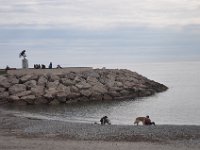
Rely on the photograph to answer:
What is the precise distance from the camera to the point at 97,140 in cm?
2145

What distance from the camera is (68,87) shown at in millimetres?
47375

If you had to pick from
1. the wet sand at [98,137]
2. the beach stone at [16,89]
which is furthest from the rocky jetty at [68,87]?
the wet sand at [98,137]

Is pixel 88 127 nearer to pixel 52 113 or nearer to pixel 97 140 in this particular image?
pixel 97 140

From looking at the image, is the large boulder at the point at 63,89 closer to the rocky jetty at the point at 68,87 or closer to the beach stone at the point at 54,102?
the rocky jetty at the point at 68,87

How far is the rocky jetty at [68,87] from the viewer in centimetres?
4506

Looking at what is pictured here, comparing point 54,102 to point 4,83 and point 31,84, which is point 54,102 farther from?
point 4,83

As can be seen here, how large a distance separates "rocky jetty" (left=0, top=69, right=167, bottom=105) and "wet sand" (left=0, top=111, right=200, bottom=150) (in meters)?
18.9

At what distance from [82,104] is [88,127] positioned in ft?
65.8

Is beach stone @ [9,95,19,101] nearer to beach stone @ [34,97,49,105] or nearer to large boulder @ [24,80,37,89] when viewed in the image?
beach stone @ [34,97,49,105]

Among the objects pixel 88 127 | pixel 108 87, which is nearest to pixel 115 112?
pixel 108 87

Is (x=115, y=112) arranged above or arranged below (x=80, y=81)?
below

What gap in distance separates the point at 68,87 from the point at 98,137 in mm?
25573

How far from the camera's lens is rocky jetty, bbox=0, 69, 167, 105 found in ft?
148

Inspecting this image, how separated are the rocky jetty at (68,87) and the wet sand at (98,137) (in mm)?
18884
